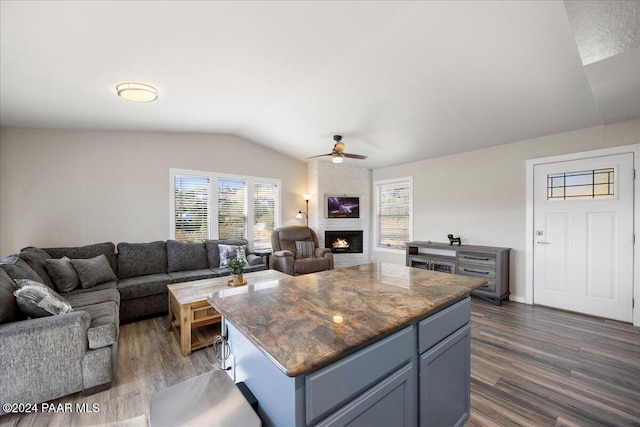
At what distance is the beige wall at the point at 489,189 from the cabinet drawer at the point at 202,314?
407 cm

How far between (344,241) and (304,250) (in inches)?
45.2

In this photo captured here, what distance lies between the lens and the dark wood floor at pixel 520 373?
1804 mm

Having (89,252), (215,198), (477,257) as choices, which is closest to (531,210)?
(477,257)

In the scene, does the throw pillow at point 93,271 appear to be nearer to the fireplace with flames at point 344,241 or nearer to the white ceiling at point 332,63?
the white ceiling at point 332,63

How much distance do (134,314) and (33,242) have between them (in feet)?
Answer: 5.52

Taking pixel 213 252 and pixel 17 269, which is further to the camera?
pixel 213 252

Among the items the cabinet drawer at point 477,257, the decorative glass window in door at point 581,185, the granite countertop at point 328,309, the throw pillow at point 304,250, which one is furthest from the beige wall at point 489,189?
the granite countertop at point 328,309

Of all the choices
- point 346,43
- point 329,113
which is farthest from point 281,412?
point 329,113

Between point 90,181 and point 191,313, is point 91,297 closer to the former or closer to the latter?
point 191,313

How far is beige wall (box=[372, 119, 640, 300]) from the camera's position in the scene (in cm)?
354

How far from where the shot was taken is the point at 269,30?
2.12 m

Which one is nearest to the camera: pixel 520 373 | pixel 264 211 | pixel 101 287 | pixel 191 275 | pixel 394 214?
pixel 520 373

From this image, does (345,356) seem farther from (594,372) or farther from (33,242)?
(33,242)

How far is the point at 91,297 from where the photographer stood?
9.23ft
